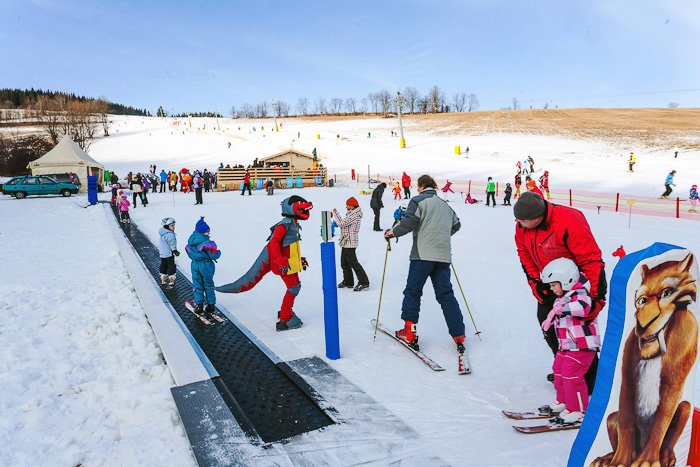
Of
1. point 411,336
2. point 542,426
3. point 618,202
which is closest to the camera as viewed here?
point 542,426

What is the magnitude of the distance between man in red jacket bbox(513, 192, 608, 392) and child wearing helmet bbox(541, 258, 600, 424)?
9 cm

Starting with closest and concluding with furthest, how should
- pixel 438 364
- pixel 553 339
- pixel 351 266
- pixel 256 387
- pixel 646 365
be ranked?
pixel 646 365 < pixel 553 339 < pixel 256 387 < pixel 438 364 < pixel 351 266

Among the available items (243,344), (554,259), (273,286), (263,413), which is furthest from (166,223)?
(554,259)

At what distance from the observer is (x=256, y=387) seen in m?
3.93

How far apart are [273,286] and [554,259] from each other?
17.1 ft

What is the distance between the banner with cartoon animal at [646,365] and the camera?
6.15 feet

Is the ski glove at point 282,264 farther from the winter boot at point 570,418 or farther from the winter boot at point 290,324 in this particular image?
the winter boot at point 570,418

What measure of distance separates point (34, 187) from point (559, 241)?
3068 cm

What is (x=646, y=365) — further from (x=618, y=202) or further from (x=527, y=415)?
(x=618, y=202)

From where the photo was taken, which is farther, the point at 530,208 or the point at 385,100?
the point at 385,100

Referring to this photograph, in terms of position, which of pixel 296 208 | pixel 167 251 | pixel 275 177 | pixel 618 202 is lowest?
pixel 167 251

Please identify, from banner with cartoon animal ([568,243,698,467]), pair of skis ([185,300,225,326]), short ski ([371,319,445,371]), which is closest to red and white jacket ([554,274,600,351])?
banner with cartoon animal ([568,243,698,467])

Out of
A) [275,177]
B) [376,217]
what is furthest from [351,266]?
[275,177]

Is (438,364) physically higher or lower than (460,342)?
lower
